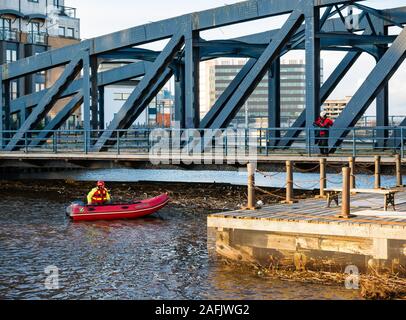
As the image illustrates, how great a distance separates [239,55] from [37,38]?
43.7 metres

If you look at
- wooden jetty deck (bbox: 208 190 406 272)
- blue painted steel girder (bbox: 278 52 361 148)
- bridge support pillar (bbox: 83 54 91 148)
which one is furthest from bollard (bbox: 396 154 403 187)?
bridge support pillar (bbox: 83 54 91 148)

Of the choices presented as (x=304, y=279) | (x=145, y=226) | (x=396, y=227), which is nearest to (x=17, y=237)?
(x=145, y=226)

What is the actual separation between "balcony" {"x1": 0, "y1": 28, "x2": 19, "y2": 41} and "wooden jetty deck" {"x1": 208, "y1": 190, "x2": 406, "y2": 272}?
59.3 meters

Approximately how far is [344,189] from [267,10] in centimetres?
1471

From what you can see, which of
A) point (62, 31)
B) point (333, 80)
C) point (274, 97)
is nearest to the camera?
point (333, 80)

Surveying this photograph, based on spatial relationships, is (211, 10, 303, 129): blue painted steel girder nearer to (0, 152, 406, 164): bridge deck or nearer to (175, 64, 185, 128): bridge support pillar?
(0, 152, 406, 164): bridge deck

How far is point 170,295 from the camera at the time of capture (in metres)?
16.2

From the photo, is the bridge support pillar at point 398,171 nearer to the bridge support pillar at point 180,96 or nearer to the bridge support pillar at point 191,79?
the bridge support pillar at point 191,79

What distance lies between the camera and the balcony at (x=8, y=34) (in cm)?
7294

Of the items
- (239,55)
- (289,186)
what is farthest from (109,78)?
(289,186)

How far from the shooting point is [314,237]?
1673cm

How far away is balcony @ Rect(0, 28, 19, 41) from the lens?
72938 millimetres

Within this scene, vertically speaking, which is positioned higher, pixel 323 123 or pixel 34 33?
pixel 34 33

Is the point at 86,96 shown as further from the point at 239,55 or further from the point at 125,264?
the point at 125,264
